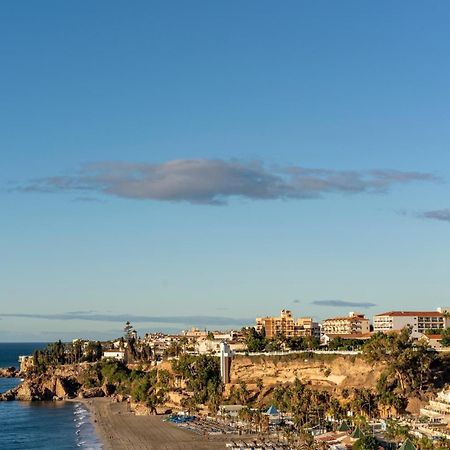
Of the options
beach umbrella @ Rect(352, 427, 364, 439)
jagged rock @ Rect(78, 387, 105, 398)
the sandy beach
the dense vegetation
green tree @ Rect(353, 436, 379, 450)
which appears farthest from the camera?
jagged rock @ Rect(78, 387, 105, 398)

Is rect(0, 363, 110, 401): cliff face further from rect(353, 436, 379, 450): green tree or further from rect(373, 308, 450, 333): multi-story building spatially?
rect(353, 436, 379, 450): green tree

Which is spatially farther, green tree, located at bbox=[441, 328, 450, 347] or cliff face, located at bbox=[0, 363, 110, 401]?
cliff face, located at bbox=[0, 363, 110, 401]

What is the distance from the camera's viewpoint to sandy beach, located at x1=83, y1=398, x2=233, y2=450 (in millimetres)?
88750

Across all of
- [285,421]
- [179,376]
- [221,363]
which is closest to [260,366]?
[221,363]

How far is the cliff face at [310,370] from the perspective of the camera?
4178 inches

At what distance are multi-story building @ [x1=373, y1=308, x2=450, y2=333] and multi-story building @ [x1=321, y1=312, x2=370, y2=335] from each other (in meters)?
13.8

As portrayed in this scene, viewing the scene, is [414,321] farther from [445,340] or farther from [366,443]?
[366,443]

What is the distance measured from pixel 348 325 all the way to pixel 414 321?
24.9m

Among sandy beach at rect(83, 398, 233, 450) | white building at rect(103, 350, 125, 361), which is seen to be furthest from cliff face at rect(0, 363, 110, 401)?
sandy beach at rect(83, 398, 233, 450)

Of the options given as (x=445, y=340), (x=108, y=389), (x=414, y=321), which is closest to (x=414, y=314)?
(x=414, y=321)

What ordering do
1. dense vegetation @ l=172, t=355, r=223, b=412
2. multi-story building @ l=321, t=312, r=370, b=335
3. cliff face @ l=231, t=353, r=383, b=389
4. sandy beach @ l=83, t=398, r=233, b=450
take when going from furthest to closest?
multi-story building @ l=321, t=312, r=370, b=335 → dense vegetation @ l=172, t=355, r=223, b=412 → cliff face @ l=231, t=353, r=383, b=389 → sandy beach @ l=83, t=398, r=233, b=450

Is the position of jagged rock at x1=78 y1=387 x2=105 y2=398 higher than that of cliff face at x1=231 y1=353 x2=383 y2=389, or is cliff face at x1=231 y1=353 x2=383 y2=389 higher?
cliff face at x1=231 y1=353 x2=383 y2=389

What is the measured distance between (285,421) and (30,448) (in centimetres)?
3205

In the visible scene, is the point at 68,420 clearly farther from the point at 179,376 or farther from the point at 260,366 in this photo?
the point at 260,366
